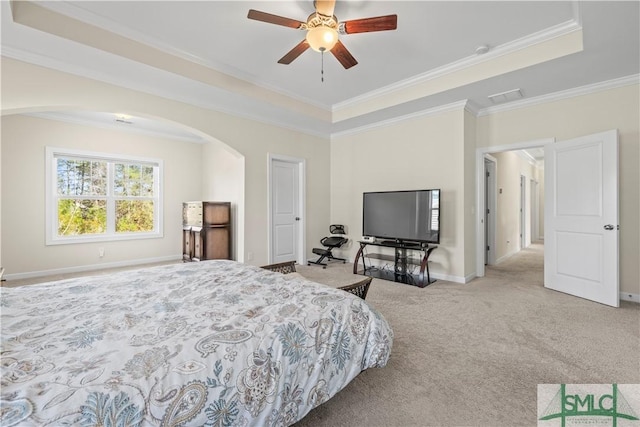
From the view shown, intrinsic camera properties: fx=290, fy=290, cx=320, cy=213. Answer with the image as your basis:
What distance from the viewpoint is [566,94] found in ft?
12.4

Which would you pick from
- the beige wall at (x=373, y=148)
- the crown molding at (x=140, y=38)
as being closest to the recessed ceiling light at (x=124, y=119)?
the beige wall at (x=373, y=148)

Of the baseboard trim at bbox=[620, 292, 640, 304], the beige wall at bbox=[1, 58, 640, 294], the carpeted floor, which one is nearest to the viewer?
the carpeted floor

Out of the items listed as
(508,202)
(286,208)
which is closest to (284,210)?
(286,208)

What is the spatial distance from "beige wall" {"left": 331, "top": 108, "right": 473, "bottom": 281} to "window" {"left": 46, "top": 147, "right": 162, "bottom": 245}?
3725mm

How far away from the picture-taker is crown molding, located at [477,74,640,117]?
3.39 metres

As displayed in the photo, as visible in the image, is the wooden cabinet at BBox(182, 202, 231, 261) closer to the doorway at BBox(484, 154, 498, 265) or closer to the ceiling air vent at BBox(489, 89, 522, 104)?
the ceiling air vent at BBox(489, 89, 522, 104)

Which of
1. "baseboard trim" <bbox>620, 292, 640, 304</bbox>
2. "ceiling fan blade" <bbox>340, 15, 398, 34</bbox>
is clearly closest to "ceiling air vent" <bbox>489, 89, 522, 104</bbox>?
"ceiling fan blade" <bbox>340, 15, 398, 34</bbox>

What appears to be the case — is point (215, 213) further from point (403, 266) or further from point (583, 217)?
point (583, 217)

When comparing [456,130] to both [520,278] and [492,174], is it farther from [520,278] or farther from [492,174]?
[520,278]

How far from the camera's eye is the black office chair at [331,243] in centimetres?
538

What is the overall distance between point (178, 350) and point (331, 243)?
440cm

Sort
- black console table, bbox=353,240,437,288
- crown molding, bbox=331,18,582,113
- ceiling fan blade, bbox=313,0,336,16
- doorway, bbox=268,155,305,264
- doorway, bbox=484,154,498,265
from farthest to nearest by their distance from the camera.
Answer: doorway, bbox=484,154,498,265, doorway, bbox=268,155,305,264, black console table, bbox=353,240,437,288, crown molding, bbox=331,18,582,113, ceiling fan blade, bbox=313,0,336,16

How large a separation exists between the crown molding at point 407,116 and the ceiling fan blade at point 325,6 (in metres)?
2.52

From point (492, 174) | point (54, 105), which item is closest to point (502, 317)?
point (492, 174)
